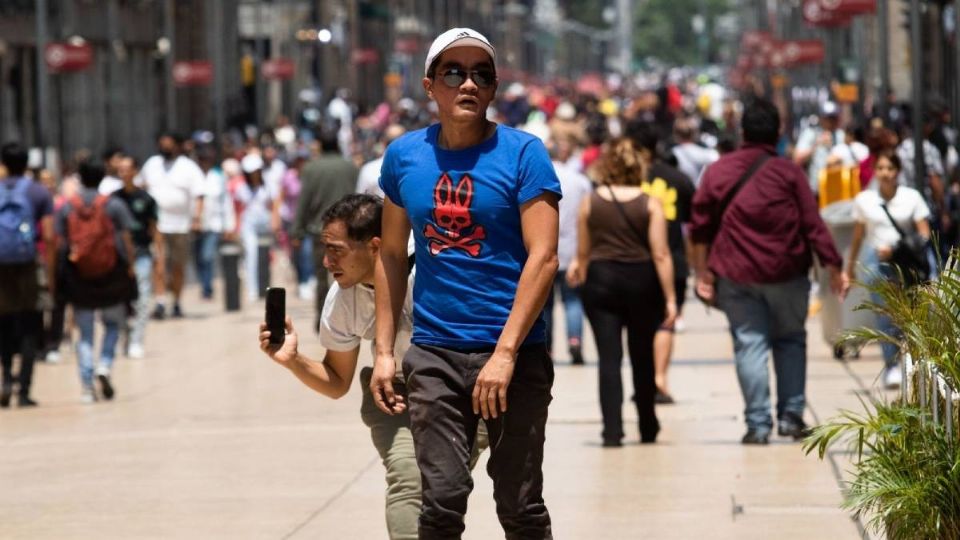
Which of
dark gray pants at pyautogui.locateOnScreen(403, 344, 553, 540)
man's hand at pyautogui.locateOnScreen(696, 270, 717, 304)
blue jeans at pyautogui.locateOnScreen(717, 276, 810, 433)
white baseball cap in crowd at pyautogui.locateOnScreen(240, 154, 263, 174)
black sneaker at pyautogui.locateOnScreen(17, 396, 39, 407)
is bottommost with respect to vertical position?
black sneaker at pyautogui.locateOnScreen(17, 396, 39, 407)

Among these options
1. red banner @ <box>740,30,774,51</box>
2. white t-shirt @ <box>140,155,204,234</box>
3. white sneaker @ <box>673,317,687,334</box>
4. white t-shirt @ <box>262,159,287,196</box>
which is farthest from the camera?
red banner @ <box>740,30,774,51</box>

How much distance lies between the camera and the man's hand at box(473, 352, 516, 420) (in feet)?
21.0

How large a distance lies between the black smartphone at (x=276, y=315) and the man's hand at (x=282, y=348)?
0.02 meters

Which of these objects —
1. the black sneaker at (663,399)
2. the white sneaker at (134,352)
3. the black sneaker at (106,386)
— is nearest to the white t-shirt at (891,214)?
the black sneaker at (663,399)

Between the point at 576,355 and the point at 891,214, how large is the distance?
3577mm

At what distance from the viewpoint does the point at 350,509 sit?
33.8 feet

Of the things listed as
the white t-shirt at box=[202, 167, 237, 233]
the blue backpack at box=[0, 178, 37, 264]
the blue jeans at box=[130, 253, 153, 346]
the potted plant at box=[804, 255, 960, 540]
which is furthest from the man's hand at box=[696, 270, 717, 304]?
the white t-shirt at box=[202, 167, 237, 233]

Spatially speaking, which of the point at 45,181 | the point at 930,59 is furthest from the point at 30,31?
the point at 45,181

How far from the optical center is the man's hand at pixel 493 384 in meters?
6.39

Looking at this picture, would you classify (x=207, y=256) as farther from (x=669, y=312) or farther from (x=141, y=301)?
(x=669, y=312)

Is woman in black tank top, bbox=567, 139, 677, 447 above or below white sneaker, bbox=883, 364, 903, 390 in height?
above

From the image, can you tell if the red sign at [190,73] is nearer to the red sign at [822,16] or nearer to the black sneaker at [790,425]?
the red sign at [822,16]

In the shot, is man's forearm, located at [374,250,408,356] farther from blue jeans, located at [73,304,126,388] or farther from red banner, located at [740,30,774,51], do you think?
red banner, located at [740,30,774,51]

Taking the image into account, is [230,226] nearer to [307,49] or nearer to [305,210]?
[305,210]
